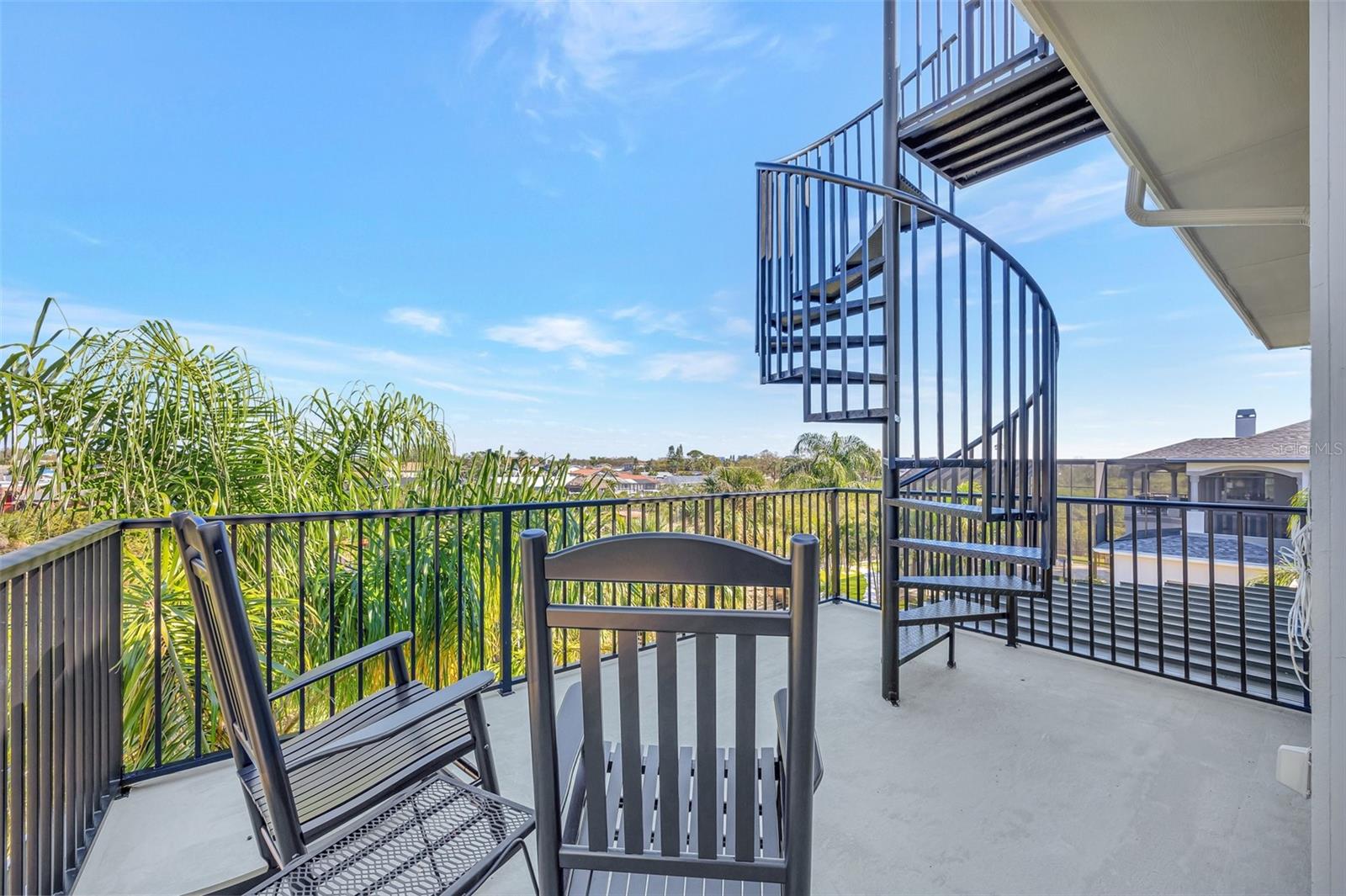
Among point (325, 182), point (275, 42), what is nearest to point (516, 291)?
point (325, 182)

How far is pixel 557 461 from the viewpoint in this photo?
461 centimetres

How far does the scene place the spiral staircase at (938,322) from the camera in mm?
2453

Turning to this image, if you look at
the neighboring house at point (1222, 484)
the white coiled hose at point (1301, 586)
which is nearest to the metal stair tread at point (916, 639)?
the white coiled hose at point (1301, 586)

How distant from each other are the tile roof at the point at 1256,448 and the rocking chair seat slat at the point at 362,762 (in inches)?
554

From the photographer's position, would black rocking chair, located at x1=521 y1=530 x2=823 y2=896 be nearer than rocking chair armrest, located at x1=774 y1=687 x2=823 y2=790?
Yes

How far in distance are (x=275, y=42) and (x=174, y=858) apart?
10.3m

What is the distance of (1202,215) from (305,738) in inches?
138

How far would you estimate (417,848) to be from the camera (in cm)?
115

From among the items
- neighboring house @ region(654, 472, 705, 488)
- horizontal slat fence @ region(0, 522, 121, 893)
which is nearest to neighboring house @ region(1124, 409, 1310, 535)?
neighboring house @ region(654, 472, 705, 488)

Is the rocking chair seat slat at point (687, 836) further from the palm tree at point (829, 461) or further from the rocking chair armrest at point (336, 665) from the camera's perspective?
the palm tree at point (829, 461)

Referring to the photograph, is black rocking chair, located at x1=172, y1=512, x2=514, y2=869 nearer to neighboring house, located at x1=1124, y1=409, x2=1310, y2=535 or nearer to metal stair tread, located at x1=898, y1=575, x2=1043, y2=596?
metal stair tread, located at x1=898, y1=575, x2=1043, y2=596

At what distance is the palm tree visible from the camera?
971cm

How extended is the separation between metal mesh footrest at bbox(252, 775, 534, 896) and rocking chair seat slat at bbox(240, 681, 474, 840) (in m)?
0.07

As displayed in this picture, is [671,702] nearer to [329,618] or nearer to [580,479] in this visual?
[329,618]
